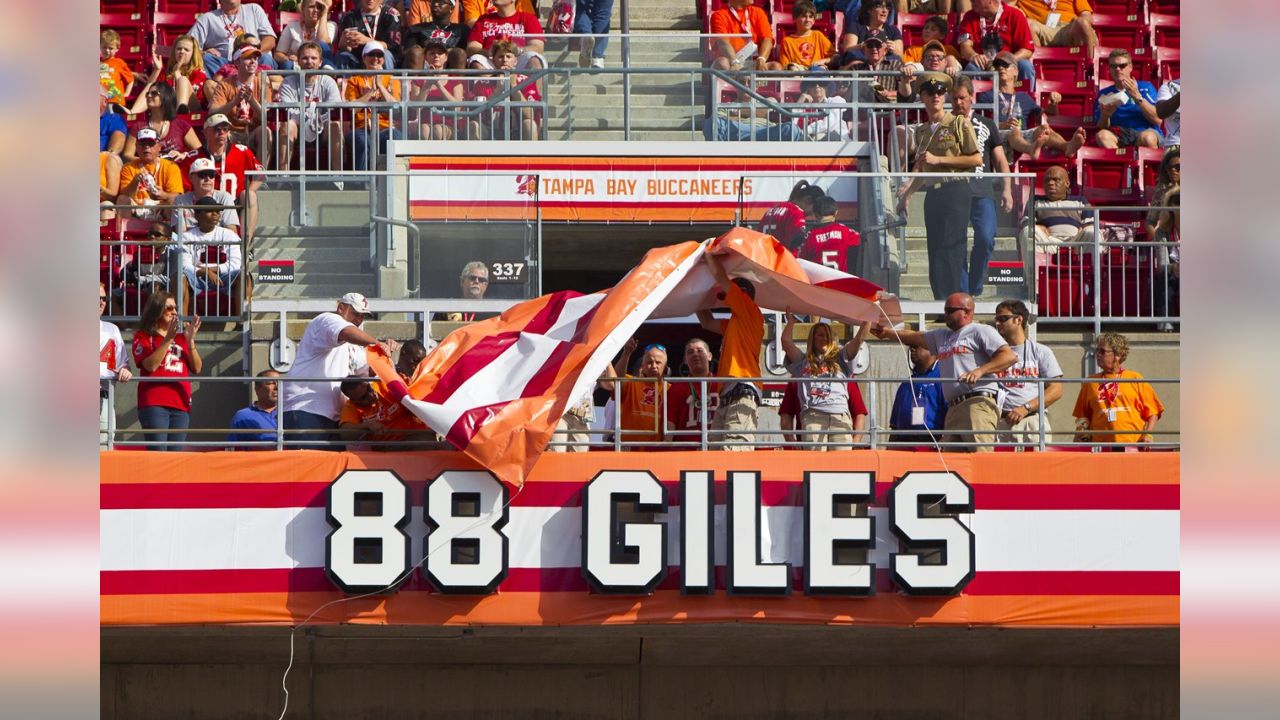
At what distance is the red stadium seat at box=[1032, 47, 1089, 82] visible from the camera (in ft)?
55.8

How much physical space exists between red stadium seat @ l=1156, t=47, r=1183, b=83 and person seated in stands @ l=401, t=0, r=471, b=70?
7.76m

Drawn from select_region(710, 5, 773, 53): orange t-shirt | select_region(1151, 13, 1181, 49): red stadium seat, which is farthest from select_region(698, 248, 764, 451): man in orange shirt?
select_region(1151, 13, 1181, 49): red stadium seat

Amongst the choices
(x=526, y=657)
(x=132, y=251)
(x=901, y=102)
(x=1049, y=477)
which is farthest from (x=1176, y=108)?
(x=132, y=251)

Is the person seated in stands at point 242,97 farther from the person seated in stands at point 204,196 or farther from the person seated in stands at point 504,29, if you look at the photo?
the person seated in stands at point 504,29

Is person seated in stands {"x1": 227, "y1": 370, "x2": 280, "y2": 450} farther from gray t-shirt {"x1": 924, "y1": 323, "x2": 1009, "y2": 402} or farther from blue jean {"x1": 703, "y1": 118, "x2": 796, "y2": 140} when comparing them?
blue jean {"x1": 703, "y1": 118, "x2": 796, "y2": 140}

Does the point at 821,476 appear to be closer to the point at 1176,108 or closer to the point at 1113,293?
the point at 1113,293

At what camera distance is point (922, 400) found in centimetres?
959

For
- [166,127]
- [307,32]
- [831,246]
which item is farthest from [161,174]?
[831,246]

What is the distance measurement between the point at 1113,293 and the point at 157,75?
9.79m

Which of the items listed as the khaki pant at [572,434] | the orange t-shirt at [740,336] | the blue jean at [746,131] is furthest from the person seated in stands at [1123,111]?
the khaki pant at [572,434]

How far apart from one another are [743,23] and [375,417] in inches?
327

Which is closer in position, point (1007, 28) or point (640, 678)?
point (640, 678)

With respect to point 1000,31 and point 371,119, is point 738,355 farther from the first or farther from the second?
point 1000,31

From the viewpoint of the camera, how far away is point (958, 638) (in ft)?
31.6
